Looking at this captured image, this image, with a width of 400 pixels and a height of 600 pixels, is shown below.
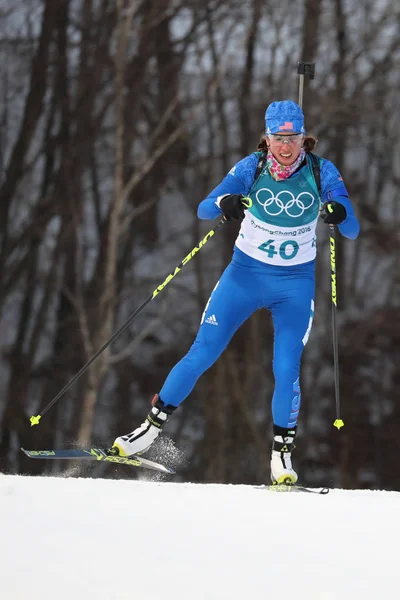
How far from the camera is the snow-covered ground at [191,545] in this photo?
10.3 ft

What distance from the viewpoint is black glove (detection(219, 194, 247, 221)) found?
484 cm

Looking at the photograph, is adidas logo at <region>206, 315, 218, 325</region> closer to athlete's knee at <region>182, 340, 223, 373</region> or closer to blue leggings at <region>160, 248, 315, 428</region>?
blue leggings at <region>160, 248, 315, 428</region>

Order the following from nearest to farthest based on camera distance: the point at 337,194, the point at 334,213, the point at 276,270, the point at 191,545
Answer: the point at 191,545 < the point at 334,213 < the point at 337,194 < the point at 276,270

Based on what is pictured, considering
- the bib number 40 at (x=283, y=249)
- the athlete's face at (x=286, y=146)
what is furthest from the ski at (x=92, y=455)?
the athlete's face at (x=286, y=146)

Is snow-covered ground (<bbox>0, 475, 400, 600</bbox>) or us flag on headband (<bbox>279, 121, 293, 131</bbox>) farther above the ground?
us flag on headband (<bbox>279, 121, 293, 131</bbox>)

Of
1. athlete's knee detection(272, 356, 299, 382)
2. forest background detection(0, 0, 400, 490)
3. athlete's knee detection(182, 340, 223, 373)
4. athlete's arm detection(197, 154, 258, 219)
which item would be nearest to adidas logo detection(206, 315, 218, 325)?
athlete's knee detection(182, 340, 223, 373)

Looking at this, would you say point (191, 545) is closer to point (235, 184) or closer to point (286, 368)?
point (286, 368)

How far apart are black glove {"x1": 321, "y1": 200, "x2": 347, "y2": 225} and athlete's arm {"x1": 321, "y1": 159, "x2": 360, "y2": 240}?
48 millimetres

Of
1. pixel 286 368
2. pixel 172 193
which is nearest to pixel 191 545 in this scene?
pixel 286 368

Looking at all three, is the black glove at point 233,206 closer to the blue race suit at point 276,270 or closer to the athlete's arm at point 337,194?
the blue race suit at point 276,270

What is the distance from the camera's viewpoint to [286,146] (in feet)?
15.9

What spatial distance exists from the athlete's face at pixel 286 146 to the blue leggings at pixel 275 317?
1.74 ft

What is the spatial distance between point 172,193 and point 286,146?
12.4 m

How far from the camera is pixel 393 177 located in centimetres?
1648
